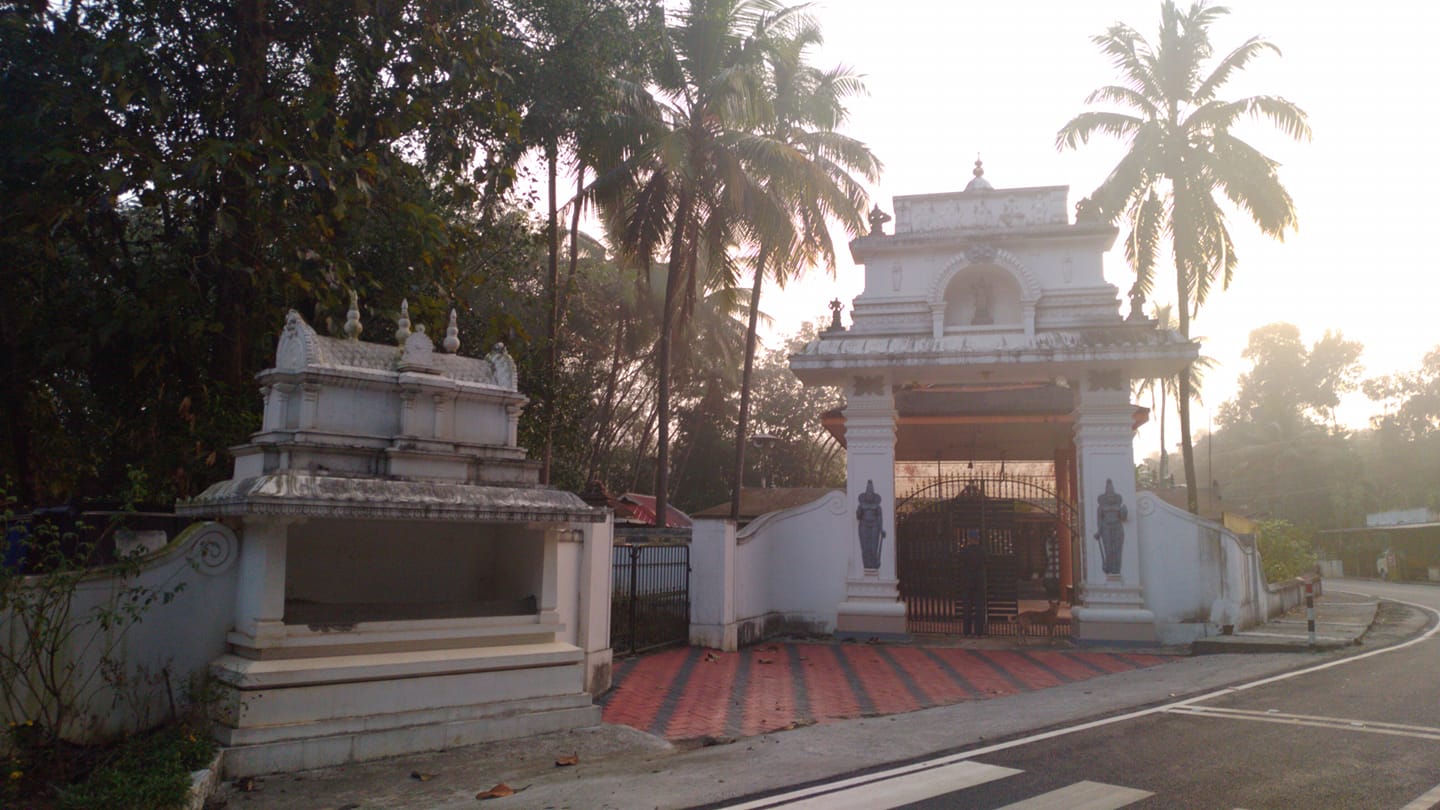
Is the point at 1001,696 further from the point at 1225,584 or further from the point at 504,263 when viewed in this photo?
the point at 504,263

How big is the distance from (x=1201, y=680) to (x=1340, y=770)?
429cm

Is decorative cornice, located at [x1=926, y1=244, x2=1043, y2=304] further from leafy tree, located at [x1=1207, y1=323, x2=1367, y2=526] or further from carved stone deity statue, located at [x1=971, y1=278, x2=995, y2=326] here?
leafy tree, located at [x1=1207, y1=323, x2=1367, y2=526]

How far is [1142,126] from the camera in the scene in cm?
2056

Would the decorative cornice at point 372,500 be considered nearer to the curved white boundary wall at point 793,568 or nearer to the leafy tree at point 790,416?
the curved white boundary wall at point 793,568

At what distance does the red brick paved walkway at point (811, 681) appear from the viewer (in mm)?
8359

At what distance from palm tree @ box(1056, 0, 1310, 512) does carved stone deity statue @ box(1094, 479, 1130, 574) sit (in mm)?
7441

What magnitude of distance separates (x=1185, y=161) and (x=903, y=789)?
60.9ft

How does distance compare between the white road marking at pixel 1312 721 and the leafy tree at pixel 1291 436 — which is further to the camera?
the leafy tree at pixel 1291 436

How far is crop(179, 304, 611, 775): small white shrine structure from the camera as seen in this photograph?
6355mm

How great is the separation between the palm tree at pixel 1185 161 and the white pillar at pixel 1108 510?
7012 mm

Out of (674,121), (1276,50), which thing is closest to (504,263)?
(674,121)

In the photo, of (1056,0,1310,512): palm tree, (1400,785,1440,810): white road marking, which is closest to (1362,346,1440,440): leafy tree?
(1056,0,1310,512): palm tree

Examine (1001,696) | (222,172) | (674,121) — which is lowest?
(1001,696)

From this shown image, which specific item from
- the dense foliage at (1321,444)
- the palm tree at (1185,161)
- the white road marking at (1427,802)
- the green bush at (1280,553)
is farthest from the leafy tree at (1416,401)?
the white road marking at (1427,802)
